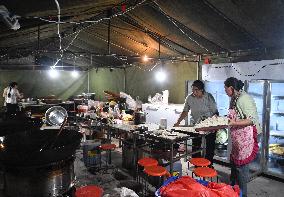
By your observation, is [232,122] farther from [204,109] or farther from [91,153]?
[91,153]

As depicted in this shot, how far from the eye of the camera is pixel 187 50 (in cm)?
950

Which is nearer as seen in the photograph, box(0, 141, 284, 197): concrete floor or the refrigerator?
box(0, 141, 284, 197): concrete floor

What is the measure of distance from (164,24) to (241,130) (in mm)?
4544

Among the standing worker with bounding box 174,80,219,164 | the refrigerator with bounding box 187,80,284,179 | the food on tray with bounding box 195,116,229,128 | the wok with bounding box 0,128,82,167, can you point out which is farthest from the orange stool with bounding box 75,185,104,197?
the refrigerator with bounding box 187,80,284,179

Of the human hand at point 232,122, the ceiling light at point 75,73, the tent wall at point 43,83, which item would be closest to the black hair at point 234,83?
the human hand at point 232,122

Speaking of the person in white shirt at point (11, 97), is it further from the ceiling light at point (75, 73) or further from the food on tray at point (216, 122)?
the food on tray at point (216, 122)

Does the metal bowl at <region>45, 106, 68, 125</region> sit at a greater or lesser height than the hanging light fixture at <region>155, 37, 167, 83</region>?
lesser

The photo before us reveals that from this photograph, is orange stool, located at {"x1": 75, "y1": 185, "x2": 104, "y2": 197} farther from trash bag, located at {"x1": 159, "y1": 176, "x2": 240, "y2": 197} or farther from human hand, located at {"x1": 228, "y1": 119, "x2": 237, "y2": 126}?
human hand, located at {"x1": 228, "y1": 119, "x2": 237, "y2": 126}

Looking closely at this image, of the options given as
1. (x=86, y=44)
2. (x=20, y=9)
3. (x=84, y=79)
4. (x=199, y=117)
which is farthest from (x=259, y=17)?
(x=84, y=79)

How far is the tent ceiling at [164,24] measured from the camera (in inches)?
227

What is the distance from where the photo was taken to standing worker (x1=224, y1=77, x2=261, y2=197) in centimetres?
466

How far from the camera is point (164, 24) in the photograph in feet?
26.3

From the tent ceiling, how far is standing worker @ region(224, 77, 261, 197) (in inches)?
94.1


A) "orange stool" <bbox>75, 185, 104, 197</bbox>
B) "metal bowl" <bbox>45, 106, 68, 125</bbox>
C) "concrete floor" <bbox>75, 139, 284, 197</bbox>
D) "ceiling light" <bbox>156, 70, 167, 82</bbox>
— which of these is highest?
"ceiling light" <bbox>156, 70, 167, 82</bbox>
